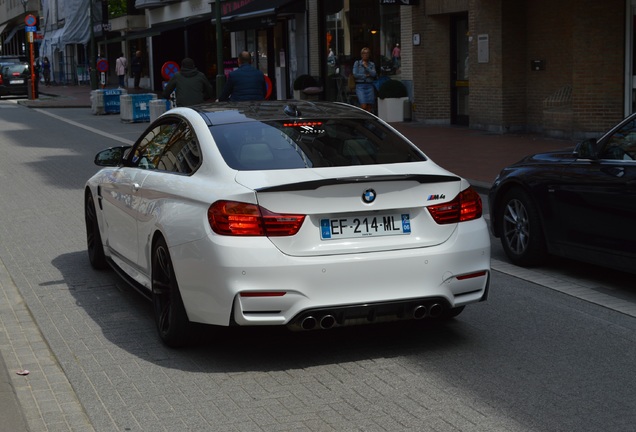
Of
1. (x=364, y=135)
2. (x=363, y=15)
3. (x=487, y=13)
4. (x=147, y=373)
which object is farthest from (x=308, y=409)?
(x=363, y=15)

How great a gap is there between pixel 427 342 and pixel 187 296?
1.54 metres

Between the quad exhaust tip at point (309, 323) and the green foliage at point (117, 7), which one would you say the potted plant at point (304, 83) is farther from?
the green foliage at point (117, 7)

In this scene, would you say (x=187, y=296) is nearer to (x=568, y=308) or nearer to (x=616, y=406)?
(x=616, y=406)

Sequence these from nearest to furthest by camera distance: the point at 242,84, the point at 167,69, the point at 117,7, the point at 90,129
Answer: the point at 242,84
the point at 90,129
the point at 167,69
the point at 117,7

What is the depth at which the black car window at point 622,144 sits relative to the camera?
316 inches

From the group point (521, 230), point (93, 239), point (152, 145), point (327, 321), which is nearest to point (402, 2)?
point (521, 230)

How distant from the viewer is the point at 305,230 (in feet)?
19.6

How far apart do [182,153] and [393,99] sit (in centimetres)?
2115

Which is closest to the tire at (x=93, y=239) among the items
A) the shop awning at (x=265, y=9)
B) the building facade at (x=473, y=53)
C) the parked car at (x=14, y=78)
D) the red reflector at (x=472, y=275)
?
the red reflector at (x=472, y=275)

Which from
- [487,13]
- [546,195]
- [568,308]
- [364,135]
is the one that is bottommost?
[568,308]

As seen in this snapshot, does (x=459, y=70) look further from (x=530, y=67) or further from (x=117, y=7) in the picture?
(x=117, y=7)

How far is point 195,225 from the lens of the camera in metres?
6.18

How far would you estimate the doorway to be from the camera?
26.5 metres

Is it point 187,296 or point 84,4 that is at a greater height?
point 84,4
